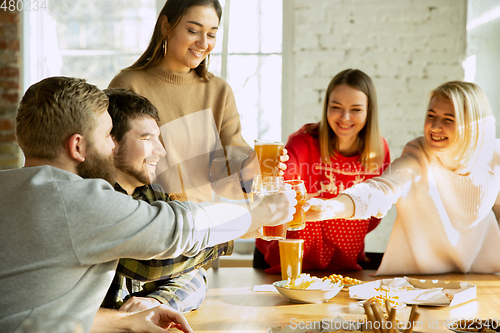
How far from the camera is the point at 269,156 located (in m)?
1.46

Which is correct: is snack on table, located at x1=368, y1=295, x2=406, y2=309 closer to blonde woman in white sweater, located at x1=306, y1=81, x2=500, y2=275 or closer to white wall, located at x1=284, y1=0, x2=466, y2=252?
blonde woman in white sweater, located at x1=306, y1=81, x2=500, y2=275

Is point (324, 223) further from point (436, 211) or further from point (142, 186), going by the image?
point (142, 186)

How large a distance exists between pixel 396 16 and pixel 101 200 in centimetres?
278

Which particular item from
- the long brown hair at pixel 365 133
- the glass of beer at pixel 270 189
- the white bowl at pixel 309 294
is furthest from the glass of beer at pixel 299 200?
the long brown hair at pixel 365 133

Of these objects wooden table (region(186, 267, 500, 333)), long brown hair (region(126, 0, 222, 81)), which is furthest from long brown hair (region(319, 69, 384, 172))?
wooden table (region(186, 267, 500, 333))

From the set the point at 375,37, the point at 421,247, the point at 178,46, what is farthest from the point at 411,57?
the point at 178,46

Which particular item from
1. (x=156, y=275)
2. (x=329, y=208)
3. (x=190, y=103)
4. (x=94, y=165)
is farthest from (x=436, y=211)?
(x=94, y=165)

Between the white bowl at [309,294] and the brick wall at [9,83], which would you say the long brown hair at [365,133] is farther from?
the brick wall at [9,83]

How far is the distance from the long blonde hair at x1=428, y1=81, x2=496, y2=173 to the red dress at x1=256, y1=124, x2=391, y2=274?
37cm

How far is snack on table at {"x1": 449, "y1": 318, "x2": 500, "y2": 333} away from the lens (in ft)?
3.13

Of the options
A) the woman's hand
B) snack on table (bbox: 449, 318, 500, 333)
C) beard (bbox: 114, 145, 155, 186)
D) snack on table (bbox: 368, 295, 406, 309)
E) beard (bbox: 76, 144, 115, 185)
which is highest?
beard (bbox: 76, 144, 115, 185)

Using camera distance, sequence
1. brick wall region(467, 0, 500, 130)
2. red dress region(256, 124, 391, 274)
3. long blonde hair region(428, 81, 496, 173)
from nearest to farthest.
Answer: long blonde hair region(428, 81, 496, 173)
red dress region(256, 124, 391, 274)
brick wall region(467, 0, 500, 130)

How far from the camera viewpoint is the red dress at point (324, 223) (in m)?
1.92

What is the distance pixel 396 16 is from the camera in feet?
10.1
